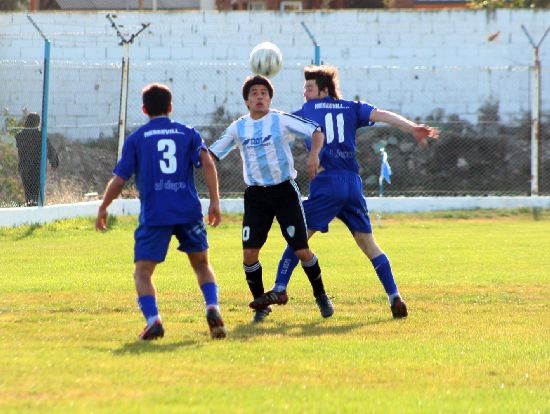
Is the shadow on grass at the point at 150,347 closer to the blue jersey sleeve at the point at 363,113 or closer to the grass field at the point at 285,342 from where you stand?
the grass field at the point at 285,342

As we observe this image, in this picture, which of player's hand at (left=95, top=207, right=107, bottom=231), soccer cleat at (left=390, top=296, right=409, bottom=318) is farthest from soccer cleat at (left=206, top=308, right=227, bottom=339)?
soccer cleat at (left=390, top=296, right=409, bottom=318)

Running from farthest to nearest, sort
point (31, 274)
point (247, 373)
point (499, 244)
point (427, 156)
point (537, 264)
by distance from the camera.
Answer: point (427, 156), point (499, 244), point (537, 264), point (31, 274), point (247, 373)

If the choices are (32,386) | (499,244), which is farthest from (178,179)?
(499,244)

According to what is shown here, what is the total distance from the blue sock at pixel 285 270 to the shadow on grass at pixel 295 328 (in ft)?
1.94

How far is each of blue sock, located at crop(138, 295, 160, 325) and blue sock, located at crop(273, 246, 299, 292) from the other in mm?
1687

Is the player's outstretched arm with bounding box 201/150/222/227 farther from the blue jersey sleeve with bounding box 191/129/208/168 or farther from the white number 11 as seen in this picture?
the white number 11

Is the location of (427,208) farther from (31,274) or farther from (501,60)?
(31,274)

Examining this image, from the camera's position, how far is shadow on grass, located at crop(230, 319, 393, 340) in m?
9.19

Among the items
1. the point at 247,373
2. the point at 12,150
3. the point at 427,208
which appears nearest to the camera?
the point at 247,373

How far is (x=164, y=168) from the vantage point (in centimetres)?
897

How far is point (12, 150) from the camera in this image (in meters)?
21.2

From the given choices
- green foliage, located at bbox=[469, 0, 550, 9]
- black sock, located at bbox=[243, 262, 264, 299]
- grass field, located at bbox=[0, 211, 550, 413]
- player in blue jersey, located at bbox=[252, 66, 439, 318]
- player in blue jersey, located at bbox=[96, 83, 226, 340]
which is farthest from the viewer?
green foliage, located at bbox=[469, 0, 550, 9]

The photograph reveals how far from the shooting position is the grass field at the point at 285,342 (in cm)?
648

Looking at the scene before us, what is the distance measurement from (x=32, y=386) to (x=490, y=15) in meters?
24.4
